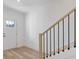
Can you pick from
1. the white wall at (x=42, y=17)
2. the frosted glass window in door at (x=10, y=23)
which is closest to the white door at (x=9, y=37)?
the frosted glass window in door at (x=10, y=23)

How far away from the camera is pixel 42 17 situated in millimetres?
5695

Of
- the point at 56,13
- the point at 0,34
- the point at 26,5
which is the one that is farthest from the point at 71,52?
the point at 26,5

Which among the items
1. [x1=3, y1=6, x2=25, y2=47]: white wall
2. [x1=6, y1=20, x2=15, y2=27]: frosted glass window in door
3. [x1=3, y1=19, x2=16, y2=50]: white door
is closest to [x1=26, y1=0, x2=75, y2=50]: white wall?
[x1=3, y1=6, x2=25, y2=47]: white wall

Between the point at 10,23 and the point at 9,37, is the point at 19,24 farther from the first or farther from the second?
the point at 9,37

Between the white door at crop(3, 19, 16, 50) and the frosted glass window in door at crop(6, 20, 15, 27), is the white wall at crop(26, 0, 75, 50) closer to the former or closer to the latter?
the white door at crop(3, 19, 16, 50)

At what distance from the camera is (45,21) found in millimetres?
5441

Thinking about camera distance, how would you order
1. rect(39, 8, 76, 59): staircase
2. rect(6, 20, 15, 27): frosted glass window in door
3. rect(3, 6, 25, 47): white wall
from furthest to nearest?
1. rect(3, 6, 25, 47): white wall
2. rect(6, 20, 15, 27): frosted glass window in door
3. rect(39, 8, 76, 59): staircase

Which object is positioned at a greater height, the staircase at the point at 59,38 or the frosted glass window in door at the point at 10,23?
the frosted glass window in door at the point at 10,23

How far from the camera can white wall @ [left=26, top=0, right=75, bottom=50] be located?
4270mm

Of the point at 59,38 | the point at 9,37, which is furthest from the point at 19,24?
the point at 59,38

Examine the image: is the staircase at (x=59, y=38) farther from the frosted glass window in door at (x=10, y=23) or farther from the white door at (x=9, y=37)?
the frosted glass window in door at (x=10, y=23)

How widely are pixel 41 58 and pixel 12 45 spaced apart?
413cm

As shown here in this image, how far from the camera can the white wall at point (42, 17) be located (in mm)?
4270

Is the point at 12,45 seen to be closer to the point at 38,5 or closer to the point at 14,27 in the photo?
the point at 14,27
